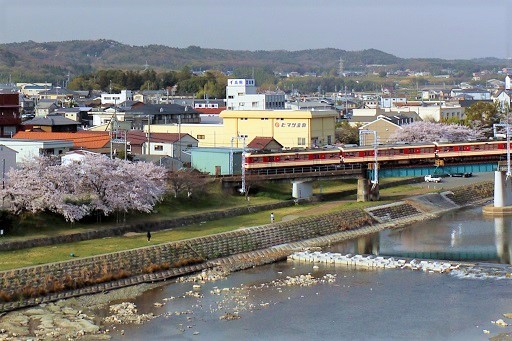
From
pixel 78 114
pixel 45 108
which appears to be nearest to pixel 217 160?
pixel 78 114

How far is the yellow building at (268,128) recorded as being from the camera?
37.4 meters

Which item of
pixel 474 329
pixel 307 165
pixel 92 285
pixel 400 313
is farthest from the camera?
pixel 307 165

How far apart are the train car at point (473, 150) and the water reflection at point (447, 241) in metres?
2.48

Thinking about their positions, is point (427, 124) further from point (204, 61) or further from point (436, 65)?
point (436, 65)

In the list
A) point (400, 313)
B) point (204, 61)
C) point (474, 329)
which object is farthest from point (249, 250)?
point (204, 61)

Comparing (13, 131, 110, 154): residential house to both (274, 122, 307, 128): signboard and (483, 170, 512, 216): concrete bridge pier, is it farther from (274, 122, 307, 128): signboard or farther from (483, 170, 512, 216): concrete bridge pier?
(483, 170, 512, 216): concrete bridge pier

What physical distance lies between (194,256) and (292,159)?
30.9ft

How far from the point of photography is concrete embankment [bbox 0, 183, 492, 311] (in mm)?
17000

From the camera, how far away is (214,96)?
69.1 meters

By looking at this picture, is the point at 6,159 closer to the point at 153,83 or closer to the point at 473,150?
the point at 473,150

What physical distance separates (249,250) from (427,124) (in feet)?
73.0

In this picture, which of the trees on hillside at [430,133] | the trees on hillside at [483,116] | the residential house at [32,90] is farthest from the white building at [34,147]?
the residential house at [32,90]

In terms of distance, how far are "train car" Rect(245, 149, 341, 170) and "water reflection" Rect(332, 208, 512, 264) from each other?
386 centimetres

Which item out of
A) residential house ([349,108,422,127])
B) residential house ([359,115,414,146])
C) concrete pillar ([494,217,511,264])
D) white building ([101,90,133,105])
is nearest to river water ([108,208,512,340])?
concrete pillar ([494,217,511,264])
